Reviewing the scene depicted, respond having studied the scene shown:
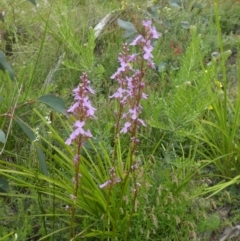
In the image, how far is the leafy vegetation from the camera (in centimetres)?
154

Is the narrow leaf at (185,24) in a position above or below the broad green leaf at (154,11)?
below

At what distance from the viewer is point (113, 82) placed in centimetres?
286

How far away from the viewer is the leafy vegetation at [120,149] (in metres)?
1.54

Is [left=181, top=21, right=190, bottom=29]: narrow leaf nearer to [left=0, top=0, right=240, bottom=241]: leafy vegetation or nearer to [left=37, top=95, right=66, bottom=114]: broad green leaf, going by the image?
[left=0, top=0, right=240, bottom=241]: leafy vegetation

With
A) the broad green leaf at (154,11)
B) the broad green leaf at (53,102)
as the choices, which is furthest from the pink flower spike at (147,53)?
the broad green leaf at (154,11)

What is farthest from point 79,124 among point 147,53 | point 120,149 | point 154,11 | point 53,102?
point 154,11

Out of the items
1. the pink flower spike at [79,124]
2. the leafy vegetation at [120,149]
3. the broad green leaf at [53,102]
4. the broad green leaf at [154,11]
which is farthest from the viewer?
the broad green leaf at [154,11]

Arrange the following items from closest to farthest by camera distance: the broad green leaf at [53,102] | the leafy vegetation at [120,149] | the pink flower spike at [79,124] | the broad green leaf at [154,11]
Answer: the pink flower spike at [79,124]
the leafy vegetation at [120,149]
the broad green leaf at [53,102]
the broad green leaf at [154,11]

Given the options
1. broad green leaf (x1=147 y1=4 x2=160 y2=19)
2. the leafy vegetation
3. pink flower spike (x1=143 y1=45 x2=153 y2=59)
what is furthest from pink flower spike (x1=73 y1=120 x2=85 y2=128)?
broad green leaf (x1=147 y1=4 x2=160 y2=19)

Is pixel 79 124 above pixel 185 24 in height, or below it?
above

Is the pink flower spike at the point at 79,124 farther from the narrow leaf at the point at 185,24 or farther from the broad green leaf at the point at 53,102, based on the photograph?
the narrow leaf at the point at 185,24

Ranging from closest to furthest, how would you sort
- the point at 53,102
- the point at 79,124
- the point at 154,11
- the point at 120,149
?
the point at 79,124 → the point at 53,102 → the point at 120,149 → the point at 154,11

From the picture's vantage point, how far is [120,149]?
190 cm

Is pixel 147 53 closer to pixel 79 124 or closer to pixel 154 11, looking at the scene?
pixel 79 124
